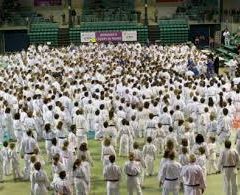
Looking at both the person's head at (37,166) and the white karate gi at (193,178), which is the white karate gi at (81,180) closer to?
the person's head at (37,166)

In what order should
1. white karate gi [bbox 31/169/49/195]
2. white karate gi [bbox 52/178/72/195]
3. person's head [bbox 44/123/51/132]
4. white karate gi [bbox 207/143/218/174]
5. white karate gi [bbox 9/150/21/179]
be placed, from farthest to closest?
1. person's head [bbox 44/123/51/132]
2. white karate gi [bbox 9/150/21/179]
3. white karate gi [bbox 207/143/218/174]
4. white karate gi [bbox 31/169/49/195]
5. white karate gi [bbox 52/178/72/195]

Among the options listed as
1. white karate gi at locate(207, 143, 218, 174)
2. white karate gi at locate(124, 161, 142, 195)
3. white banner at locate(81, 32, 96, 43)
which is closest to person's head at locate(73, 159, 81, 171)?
white karate gi at locate(124, 161, 142, 195)

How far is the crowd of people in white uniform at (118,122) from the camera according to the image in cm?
1414

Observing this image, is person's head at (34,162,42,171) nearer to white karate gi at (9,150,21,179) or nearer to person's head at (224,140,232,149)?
white karate gi at (9,150,21,179)

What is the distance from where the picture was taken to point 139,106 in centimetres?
2092

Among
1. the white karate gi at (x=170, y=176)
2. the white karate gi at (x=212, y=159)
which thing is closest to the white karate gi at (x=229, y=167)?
the white karate gi at (x=170, y=176)

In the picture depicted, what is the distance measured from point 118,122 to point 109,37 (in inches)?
1077

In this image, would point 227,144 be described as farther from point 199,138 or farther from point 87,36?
point 87,36

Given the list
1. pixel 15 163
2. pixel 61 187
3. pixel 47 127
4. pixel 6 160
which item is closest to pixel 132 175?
pixel 61 187

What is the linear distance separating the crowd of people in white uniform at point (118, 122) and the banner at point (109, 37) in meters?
12.5

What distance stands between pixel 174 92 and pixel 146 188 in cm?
697

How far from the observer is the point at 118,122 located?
65.8ft

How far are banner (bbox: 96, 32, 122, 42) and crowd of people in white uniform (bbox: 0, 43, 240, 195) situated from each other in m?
12.5

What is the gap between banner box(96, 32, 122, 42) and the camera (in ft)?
153
